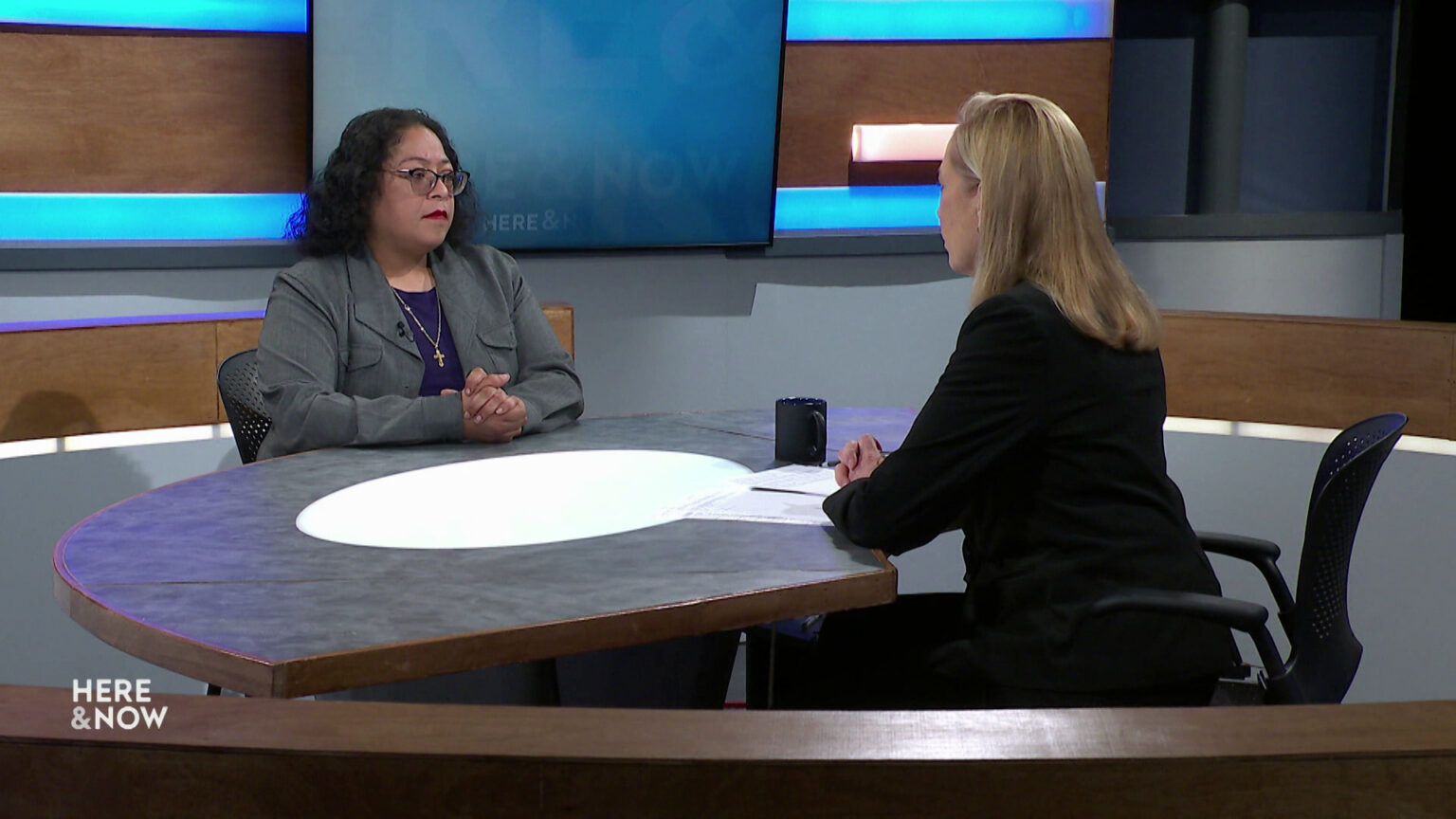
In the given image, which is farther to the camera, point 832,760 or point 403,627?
point 403,627

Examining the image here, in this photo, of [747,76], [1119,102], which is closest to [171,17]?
[747,76]

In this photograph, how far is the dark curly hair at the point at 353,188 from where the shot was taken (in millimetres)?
2850

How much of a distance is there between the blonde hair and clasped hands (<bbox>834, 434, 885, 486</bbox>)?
297 mm

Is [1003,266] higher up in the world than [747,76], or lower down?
lower down

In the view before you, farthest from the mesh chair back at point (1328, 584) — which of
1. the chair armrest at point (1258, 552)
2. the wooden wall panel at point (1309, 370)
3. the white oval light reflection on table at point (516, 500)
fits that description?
the wooden wall panel at point (1309, 370)

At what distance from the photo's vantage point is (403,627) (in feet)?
4.76

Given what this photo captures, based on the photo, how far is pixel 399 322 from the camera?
2.79 metres

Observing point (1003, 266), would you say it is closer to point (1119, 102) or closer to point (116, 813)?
point (116, 813)

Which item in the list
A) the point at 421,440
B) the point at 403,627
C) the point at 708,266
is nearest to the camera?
the point at 403,627

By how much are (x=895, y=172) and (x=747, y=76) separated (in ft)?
2.07

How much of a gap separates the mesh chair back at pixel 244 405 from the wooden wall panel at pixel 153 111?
3.06 ft

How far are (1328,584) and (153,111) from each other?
3.00 metres

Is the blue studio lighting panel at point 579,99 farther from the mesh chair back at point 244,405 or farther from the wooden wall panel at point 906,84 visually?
the mesh chair back at point 244,405

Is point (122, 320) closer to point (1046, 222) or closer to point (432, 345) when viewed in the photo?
point (432, 345)
